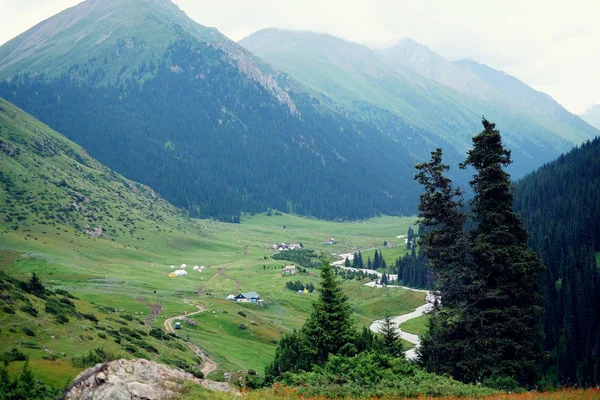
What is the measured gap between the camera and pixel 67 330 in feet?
142

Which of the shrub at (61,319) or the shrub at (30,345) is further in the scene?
the shrub at (61,319)

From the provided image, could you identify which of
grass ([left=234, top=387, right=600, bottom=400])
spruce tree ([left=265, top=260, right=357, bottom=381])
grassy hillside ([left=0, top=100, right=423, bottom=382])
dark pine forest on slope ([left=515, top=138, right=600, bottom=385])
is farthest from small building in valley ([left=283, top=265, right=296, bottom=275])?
grass ([left=234, top=387, right=600, bottom=400])

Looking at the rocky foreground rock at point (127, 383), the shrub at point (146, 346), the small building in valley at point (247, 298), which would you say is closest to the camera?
the rocky foreground rock at point (127, 383)

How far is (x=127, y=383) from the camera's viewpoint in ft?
69.1

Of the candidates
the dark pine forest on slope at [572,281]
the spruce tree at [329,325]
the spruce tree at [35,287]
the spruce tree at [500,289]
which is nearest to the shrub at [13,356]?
the spruce tree at [35,287]

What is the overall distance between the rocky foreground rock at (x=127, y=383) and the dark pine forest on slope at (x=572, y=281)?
6824cm

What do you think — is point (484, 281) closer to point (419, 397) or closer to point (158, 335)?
point (419, 397)

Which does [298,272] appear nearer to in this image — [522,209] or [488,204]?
[522,209]

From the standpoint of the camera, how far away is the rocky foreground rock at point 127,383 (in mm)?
20789

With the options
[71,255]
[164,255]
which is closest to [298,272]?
[164,255]

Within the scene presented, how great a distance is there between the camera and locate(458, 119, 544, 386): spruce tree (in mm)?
36188

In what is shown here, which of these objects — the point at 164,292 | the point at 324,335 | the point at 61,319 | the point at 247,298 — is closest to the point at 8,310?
the point at 61,319

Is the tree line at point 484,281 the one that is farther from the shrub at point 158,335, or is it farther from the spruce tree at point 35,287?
the spruce tree at point 35,287

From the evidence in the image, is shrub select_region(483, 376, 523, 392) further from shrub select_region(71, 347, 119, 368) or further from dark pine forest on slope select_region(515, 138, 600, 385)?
dark pine forest on slope select_region(515, 138, 600, 385)
